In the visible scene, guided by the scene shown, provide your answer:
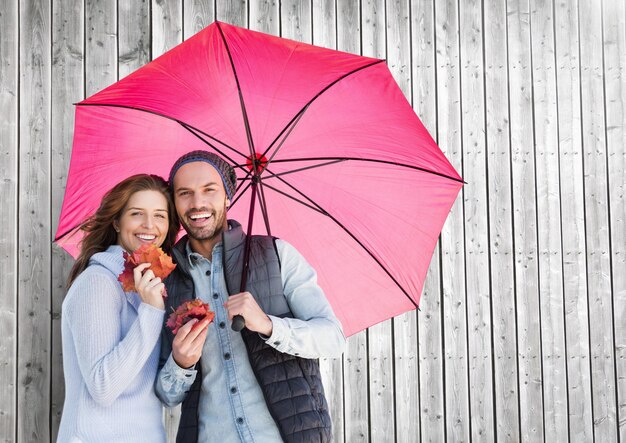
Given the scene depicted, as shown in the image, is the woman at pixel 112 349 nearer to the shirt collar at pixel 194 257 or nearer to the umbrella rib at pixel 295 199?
the shirt collar at pixel 194 257

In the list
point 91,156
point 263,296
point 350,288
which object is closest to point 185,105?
point 91,156

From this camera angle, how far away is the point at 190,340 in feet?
6.32

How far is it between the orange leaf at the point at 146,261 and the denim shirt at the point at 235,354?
285 millimetres

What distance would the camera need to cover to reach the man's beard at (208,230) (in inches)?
87.2

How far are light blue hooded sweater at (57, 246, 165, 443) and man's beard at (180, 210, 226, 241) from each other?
Result: 298mm

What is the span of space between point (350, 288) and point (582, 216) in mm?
2299

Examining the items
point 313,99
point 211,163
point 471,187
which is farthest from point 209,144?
point 471,187

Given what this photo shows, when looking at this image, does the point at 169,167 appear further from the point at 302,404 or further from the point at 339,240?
the point at 302,404

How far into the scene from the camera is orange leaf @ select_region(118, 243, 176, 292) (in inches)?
75.2

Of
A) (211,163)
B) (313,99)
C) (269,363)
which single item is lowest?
(269,363)

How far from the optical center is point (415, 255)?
244cm

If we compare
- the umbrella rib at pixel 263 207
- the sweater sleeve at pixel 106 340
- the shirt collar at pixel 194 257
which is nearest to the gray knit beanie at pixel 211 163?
the umbrella rib at pixel 263 207

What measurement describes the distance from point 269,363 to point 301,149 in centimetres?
79

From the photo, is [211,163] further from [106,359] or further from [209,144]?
[106,359]
